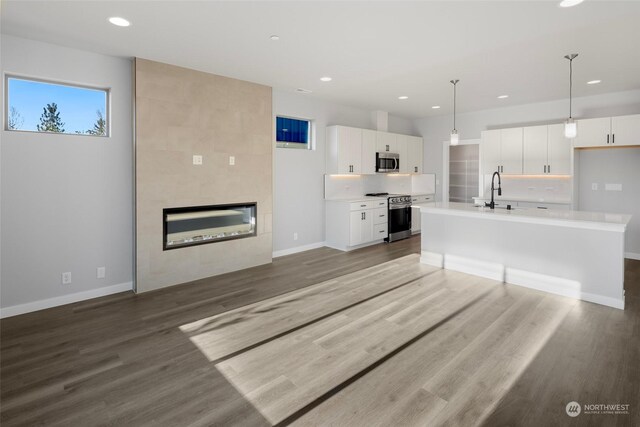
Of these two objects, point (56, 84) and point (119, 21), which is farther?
point (56, 84)

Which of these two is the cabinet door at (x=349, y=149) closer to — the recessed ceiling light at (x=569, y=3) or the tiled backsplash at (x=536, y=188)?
the tiled backsplash at (x=536, y=188)

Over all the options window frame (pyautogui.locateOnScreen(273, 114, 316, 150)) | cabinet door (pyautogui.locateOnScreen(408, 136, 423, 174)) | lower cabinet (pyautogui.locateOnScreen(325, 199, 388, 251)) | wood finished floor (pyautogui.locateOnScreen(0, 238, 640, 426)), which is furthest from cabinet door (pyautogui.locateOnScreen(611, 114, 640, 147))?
window frame (pyautogui.locateOnScreen(273, 114, 316, 150))

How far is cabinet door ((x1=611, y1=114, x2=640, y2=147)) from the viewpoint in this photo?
527cm

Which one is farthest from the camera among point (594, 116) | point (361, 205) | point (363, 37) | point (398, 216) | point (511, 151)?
point (398, 216)

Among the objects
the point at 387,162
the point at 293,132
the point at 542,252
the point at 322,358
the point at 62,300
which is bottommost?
the point at 322,358

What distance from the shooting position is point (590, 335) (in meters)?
3.01

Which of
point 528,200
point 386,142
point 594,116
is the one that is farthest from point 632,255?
point 386,142

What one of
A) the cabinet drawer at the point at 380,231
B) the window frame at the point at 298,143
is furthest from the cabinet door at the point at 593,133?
the window frame at the point at 298,143

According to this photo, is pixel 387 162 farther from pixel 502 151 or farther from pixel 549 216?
pixel 549 216

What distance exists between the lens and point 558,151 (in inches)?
238

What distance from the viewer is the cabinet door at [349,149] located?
6475 mm

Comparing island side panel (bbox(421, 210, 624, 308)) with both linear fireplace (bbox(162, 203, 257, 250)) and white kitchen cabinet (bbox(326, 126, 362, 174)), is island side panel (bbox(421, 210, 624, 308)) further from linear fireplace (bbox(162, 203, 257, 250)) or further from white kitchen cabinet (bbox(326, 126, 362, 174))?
linear fireplace (bbox(162, 203, 257, 250))

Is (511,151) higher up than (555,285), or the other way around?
(511,151)

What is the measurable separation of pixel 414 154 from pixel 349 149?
7.56 feet
